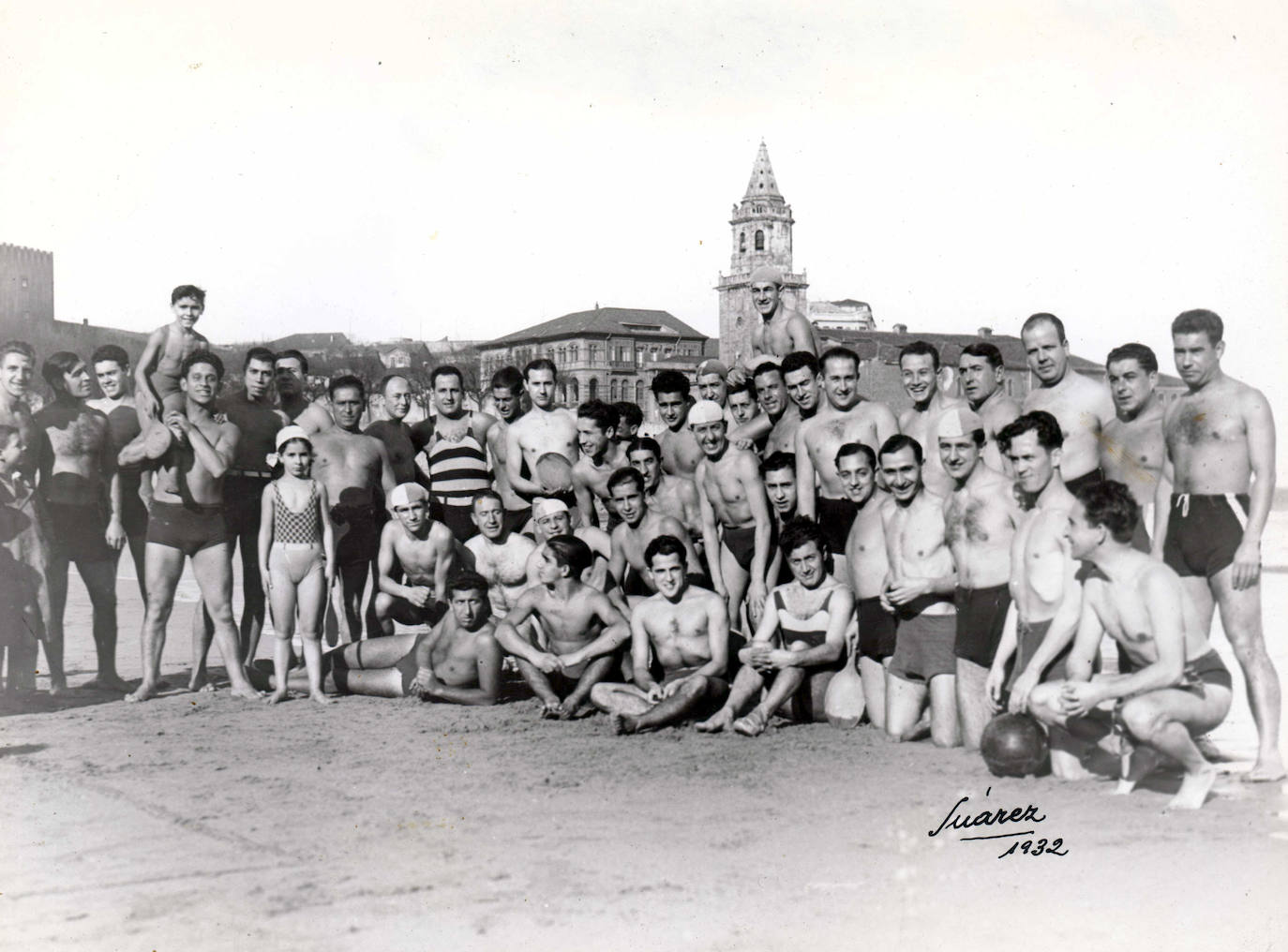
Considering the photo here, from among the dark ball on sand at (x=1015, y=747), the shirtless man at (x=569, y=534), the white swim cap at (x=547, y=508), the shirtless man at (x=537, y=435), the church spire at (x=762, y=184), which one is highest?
the church spire at (x=762, y=184)

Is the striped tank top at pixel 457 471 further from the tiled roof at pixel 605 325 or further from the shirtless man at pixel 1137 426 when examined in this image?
the tiled roof at pixel 605 325

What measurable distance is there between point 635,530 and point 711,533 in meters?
0.54

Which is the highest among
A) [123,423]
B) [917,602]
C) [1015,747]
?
[123,423]

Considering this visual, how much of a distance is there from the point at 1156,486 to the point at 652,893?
3896mm

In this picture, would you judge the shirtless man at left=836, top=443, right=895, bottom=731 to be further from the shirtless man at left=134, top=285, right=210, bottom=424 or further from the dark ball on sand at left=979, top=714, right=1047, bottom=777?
→ the shirtless man at left=134, top=285, right=210, bottom=424

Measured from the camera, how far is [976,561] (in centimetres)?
636

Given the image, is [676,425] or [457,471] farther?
[457,471]

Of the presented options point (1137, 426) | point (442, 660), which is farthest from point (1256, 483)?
point (442, 660)

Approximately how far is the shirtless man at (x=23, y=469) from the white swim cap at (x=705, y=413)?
4717mm

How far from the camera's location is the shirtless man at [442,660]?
25.1ft

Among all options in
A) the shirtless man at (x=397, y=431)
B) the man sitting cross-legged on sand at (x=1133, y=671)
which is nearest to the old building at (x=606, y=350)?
the shirtless man at (x=397, y=431)

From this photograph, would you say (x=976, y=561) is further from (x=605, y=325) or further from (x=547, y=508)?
(x=605, y=325)

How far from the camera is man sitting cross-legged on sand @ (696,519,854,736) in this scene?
22.6 feet
